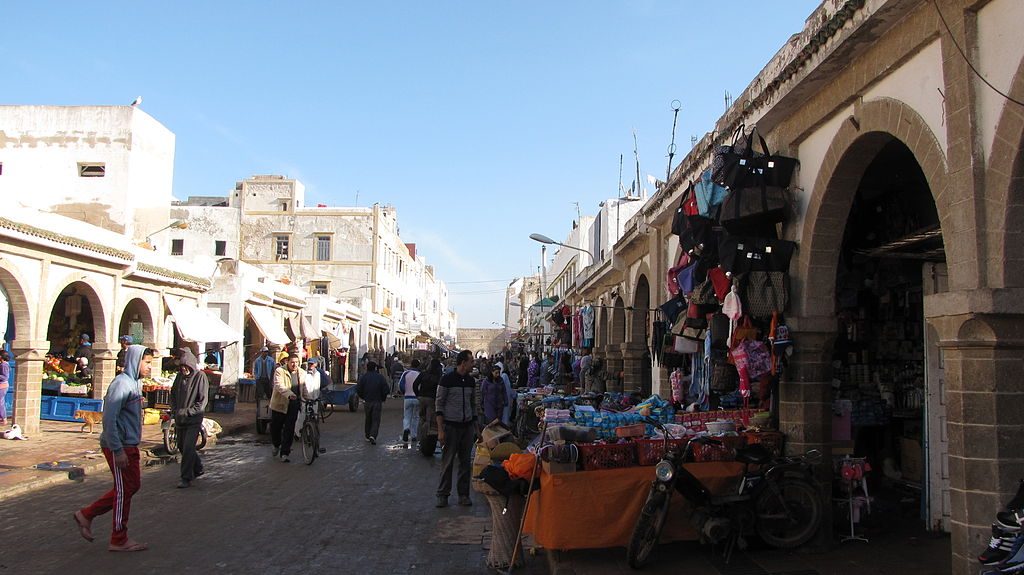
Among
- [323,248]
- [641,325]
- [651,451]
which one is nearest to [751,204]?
[651,451]

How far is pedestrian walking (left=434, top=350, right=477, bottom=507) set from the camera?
27.4ft

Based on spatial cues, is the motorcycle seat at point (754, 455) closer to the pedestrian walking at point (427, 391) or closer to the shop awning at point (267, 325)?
the pedestrian walking at point (427, 391)

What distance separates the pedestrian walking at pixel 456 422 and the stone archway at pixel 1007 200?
18.0ft

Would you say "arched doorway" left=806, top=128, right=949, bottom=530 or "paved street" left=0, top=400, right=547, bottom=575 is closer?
"paved street" left=0, top=400, right=547, bottom=575

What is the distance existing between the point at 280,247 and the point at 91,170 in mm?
20863

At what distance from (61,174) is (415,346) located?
41844 millimetres

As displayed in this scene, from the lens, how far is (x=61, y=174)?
81.3 feet

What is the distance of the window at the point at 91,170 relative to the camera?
24531 mm

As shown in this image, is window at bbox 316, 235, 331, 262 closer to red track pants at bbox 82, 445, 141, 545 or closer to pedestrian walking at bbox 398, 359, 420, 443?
pedestrian walking at bbox 398, 359, 420, 443

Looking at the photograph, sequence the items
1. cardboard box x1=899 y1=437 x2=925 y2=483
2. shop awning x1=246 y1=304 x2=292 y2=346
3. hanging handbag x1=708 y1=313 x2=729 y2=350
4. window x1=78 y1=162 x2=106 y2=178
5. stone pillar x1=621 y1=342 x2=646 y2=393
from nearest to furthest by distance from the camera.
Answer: hanging handbag x1=708 y1=313 x2=729 y2=350 < cardboard box x1=899 y1=437 x2=925 y2=483 < stone pillar x1=621 y1=342 x2=646 y2=393 < shop awning x1=246 y1=304 x2=292 y2=346 < window x1=78 y1=162 x2=106 y2=178

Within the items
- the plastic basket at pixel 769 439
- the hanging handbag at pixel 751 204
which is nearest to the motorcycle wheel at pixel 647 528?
the plastic basket at pixel 769 439

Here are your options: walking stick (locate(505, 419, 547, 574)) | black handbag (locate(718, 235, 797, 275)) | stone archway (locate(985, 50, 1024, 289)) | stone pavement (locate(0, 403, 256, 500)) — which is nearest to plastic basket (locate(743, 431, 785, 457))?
black handbag (locate(718, 235, 797, 275))

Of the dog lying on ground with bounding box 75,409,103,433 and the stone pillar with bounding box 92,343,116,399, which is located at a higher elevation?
the stone pillar with bounding box 92,343,116,399

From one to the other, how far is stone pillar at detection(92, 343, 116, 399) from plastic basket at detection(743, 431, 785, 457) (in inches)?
550
